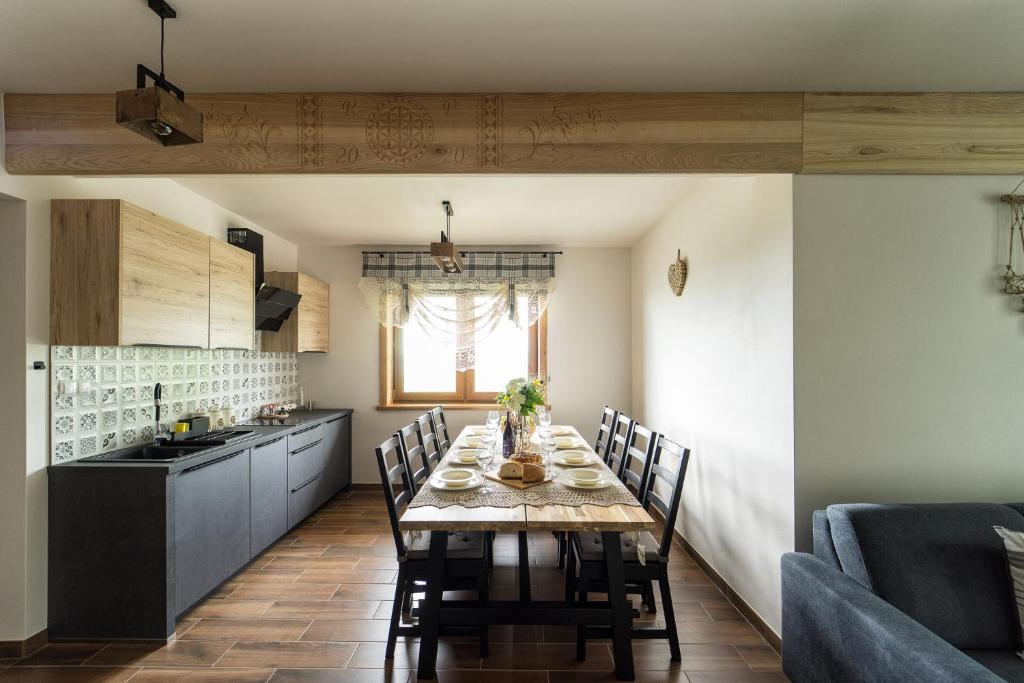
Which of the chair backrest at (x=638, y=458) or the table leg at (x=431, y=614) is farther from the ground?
the chair backrest at (x=638, y=458)

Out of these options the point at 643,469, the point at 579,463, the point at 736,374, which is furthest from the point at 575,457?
the point at 736,374

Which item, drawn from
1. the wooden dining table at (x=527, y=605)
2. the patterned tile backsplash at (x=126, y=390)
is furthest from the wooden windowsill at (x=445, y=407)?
the wooden dining table at (x=527, y=605)

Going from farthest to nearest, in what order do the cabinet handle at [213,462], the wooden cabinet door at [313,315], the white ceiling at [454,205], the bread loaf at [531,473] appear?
the wooden cabinet door at [313,315], the white ceiling at [454,205], the cabinet handle at [213,462], the bread loaf at [531,473]

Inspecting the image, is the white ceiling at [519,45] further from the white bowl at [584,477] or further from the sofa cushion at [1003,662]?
the sofa cushion at [1003,662]

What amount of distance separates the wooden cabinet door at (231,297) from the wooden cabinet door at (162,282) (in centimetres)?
8

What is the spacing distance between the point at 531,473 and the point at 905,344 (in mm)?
1752

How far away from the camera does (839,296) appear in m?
2.15

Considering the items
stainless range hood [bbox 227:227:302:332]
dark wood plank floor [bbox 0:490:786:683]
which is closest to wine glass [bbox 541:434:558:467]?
dark wood plank floor [bbox 0:490:786:683]

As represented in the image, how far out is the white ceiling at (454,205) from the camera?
313 cm

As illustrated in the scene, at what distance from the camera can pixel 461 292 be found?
16.3 ft

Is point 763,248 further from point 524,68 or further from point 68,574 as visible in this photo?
point 68,574

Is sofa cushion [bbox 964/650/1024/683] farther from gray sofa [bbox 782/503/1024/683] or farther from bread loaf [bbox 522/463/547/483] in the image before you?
bread loaf [bbox 522/463/547/483]

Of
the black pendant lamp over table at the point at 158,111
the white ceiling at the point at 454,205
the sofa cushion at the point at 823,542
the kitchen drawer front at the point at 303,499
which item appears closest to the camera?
the black pendant lamp over table at the point at 158,111

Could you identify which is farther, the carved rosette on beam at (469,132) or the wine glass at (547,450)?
the wine glass at (547,450)
